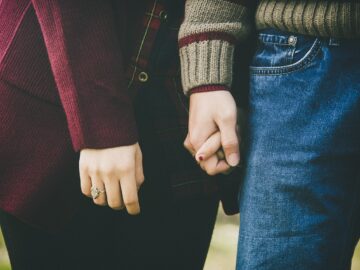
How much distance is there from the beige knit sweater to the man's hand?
2 centimetres

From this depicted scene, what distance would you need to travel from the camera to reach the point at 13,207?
0.91m

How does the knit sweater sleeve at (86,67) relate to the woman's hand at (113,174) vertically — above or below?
above

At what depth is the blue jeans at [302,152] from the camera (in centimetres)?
80

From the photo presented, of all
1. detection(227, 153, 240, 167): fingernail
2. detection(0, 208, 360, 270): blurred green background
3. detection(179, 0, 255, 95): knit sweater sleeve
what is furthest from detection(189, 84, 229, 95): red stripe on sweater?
detection(0, 208, 360, 270): blurred green background

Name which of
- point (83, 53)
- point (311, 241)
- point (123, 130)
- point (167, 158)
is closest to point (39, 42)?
point (83, 53)

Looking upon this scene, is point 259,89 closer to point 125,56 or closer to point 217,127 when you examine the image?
point 217,127

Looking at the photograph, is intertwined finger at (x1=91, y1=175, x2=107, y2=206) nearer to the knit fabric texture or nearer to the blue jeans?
the blue jeans

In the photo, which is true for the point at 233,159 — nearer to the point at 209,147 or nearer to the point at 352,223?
the point at 209,147

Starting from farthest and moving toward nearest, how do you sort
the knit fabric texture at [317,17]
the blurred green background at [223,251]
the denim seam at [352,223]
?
the blurred green background at [223,251] < the denim seam at [352,223] < the knit fabric texture at [317,17]

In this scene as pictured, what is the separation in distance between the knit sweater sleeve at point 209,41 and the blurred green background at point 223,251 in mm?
1683

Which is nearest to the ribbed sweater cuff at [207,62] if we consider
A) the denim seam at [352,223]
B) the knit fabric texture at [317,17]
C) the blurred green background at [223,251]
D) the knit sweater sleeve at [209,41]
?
the knit sweater sleeve at [209,41]

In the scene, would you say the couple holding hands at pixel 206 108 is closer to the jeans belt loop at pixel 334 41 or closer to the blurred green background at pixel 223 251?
the jeans belt loop at pixel 334 41

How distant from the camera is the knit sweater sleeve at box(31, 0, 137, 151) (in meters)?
0.79

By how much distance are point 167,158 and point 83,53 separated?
0.33m
